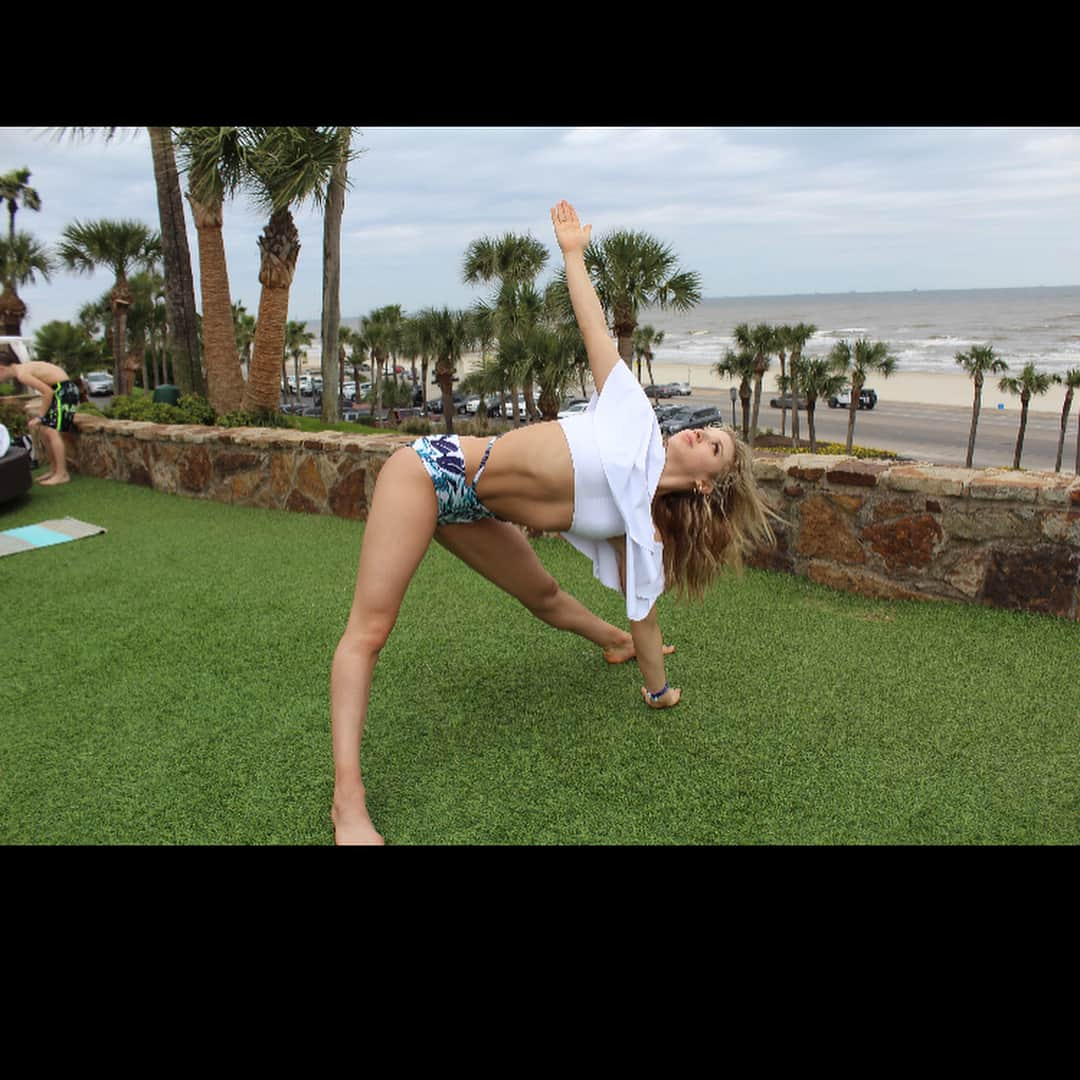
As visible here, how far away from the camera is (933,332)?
256ft

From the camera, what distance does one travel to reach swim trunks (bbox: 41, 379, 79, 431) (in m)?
7.97

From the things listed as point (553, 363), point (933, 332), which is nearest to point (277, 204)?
point (553, 363)

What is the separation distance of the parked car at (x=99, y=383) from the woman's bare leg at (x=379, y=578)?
56193 mm

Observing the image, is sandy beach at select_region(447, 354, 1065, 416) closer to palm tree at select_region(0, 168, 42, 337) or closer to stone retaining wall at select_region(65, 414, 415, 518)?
palm tree at select_region(0, 168, 42, 337)

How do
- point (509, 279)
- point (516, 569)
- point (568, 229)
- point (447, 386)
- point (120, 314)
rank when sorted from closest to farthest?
point (568, 229) < point (516, 569) < point (120, 314) < point (447, 386) < point (509, 279)

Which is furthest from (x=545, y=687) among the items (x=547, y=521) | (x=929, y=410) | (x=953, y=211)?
(x=953, y=211)

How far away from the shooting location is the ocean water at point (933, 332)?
5891 cm

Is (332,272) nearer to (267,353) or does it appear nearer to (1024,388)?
(267,353)

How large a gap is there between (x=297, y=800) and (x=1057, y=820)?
2161 mm

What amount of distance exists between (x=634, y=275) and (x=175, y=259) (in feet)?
41.2

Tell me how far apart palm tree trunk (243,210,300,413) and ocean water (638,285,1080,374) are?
113ft

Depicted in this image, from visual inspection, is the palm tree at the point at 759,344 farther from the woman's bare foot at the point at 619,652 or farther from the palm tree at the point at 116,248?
the woman's bare foot at the point at 619,652

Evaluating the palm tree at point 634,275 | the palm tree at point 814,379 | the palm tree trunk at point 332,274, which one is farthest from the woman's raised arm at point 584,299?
the palm tree at point 814,379
